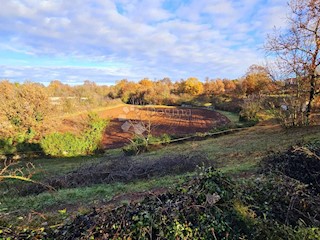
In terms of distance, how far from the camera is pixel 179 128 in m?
24.5

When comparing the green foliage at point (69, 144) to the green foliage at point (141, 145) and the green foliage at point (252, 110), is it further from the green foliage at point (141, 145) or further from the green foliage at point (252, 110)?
the green foliage at point (252, 110)

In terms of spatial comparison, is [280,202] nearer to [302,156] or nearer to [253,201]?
[253,201]

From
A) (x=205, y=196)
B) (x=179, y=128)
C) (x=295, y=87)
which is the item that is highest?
(x=295, y=87)

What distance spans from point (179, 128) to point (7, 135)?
15259mm

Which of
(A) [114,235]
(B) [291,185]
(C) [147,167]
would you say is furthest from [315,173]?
(C) [147,167]

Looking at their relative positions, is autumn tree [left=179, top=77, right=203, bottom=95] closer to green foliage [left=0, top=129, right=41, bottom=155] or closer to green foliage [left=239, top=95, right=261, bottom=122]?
green foliage [left=239, top=95, right=261, bottom=122]

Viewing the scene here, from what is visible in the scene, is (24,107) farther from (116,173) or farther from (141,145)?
(116,173)

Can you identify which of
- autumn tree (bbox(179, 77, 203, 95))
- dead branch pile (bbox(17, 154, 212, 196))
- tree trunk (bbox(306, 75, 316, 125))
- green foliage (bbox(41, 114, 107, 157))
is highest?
autumn tree (bbox(179, 77, 203, 95))

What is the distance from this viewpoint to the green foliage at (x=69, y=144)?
1476cm

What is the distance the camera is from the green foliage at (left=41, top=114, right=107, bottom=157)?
14.8 metres

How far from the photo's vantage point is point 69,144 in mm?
14891

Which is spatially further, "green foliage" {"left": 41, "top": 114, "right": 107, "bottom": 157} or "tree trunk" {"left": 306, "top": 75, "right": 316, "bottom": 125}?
"green foliage" {"left": 41, "top": 114, "right": 107, "bottom": 157}

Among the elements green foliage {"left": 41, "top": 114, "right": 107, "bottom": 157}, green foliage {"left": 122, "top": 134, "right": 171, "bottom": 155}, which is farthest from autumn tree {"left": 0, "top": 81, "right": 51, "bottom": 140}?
green foliage {"left": 122, "top": 134, "right": 171, "bottom": 155}

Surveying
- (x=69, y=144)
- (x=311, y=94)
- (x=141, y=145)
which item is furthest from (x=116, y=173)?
(x=311, y=94)
